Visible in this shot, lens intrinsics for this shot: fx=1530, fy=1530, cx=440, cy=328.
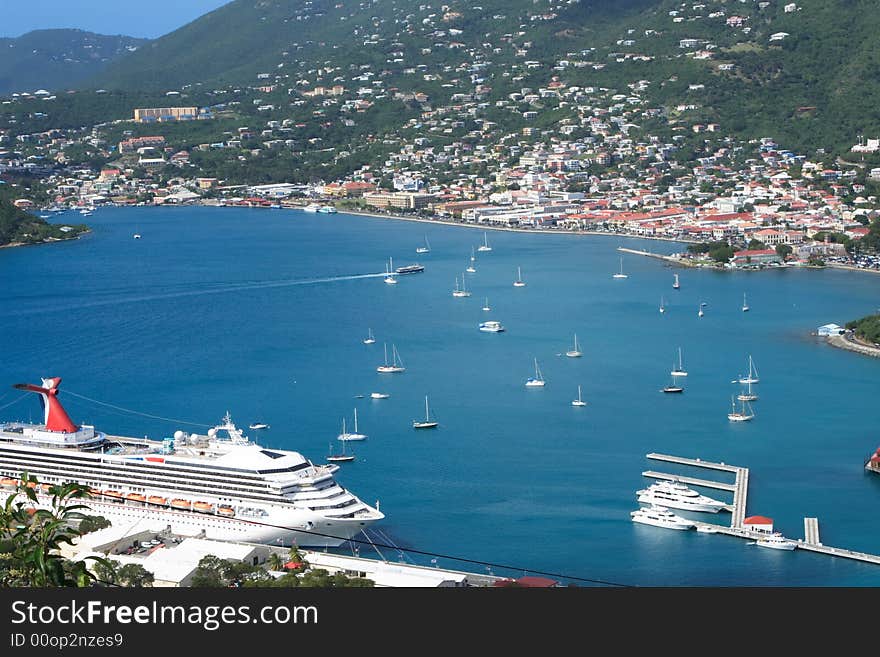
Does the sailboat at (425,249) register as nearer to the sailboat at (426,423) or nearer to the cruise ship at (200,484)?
the sailboat at (426,423)

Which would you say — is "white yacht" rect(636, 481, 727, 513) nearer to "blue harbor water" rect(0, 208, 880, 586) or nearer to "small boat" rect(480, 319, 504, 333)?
"blue harbor water" rect(0, 208, 880, 586)

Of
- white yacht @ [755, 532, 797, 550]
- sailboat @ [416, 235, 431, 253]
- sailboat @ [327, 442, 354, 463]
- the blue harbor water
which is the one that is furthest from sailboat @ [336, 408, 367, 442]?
sailboat @ [416, 235, 431, 253]

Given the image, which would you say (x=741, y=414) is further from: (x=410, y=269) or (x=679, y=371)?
(x=410, y=269)

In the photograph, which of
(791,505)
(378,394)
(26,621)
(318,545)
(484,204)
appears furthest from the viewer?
(484,204)

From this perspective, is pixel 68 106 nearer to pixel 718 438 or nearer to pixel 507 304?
pixel 507 304

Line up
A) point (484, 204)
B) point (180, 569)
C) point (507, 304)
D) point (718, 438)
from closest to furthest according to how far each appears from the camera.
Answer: point (180, 569) → point (718, 438) → point (507, 304) → point (484, 204)

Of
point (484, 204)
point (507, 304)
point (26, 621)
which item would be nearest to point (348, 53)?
point (484, 204)

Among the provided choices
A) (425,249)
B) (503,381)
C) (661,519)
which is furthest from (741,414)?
(425,249)
